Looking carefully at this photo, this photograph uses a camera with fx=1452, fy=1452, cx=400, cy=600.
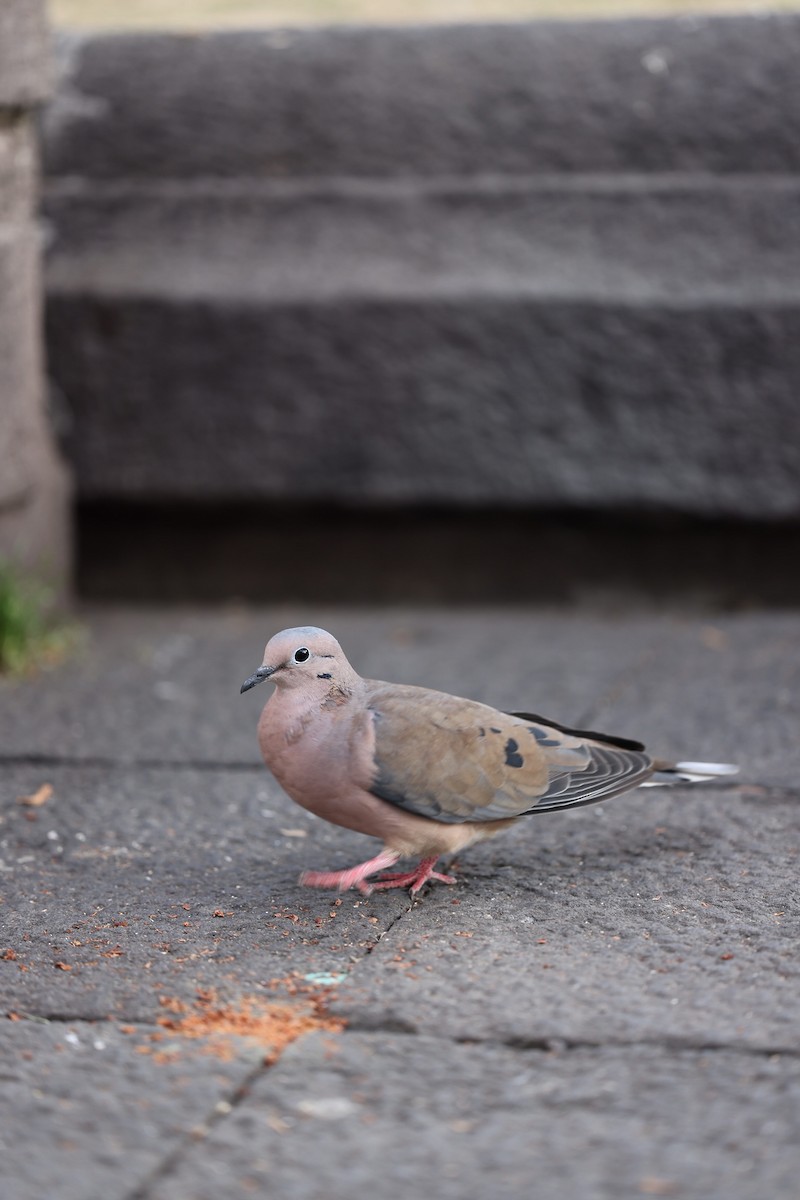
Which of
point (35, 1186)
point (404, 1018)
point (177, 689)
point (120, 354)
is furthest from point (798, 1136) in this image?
point (120, 354)

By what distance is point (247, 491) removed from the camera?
4629mm

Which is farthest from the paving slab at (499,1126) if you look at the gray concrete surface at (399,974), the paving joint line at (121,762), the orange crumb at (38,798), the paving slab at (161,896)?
the paving joint line at (121,762)

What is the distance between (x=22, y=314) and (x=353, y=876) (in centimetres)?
244

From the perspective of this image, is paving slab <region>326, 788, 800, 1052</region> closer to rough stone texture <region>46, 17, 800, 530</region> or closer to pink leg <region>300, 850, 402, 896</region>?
pink leg <region>300, 850, 402, 896</region>

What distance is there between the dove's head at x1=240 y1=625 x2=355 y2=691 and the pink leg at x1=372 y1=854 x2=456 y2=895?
375 millimetres

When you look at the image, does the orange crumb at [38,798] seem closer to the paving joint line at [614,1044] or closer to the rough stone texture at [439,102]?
the paving joint line at [614,1044]

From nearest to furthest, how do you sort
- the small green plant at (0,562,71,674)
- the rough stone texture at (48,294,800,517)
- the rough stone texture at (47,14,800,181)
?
1. the small green plant at (0,562,71,674)
2. the rough stone texture at (48,294,800,517)
3. the rough stone texture at (47,14,800,181)

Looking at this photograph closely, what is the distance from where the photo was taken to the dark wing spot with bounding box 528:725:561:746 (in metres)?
2.68

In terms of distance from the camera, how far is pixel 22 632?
414cm

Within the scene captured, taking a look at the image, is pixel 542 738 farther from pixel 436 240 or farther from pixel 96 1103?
pixel 436 240

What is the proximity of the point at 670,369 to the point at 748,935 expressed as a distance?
95.8 inches

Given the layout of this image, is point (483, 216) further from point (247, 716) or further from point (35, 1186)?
point (35, 1186)

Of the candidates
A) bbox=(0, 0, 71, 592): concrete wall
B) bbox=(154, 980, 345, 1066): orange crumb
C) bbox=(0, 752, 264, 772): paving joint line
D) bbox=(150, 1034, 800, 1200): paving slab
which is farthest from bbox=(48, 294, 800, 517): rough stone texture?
bbox=(150, 1034, 800, 1200): paving slab

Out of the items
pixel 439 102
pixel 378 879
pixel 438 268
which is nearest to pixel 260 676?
pixel 378 879
